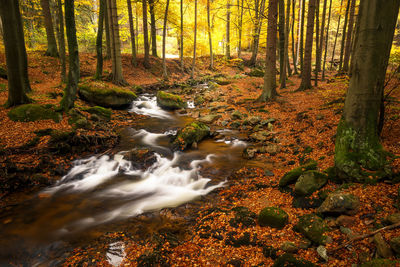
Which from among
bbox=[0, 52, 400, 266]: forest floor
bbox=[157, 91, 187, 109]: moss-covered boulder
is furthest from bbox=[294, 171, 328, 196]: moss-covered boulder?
bbox=[157, 91, 187, 109]: moss-covered boulder

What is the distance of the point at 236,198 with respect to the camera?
5531 millimetres

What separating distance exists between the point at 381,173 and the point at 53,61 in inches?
845

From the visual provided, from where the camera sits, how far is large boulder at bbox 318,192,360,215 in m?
3.69

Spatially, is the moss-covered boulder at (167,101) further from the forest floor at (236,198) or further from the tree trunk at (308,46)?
the tree trunk at (308,46)

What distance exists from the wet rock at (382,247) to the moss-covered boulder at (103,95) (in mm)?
13184

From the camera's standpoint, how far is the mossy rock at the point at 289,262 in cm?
299

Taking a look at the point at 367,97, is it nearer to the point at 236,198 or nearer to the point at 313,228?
the point at 313,228

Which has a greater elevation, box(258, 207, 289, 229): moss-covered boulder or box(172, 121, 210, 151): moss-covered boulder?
box(172, 121, 210, 151): moss-covered boulder

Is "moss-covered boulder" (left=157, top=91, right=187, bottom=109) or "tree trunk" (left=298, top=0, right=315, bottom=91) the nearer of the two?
"tree trunk" (left=298, top=0, right=315, bottom=91)

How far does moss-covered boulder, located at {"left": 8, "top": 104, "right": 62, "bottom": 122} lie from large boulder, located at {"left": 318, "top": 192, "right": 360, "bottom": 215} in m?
9.63

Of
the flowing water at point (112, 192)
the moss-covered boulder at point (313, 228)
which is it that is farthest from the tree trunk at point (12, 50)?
the moss-covered boulder at point (313, 228)

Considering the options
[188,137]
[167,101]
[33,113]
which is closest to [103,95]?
[167,101]

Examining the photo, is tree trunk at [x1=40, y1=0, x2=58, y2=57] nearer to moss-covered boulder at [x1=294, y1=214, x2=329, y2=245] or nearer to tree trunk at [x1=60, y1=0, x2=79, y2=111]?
tree trunk at [x1=60, y1=0, x2=79, y2=111]

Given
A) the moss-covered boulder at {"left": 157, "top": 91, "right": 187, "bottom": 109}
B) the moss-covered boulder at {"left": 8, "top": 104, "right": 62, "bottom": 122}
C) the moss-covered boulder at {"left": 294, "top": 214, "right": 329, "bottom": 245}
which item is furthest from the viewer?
the moss-covered boulder at {"left": 157, "top": 91, "right": 187, "bottom": 109}
